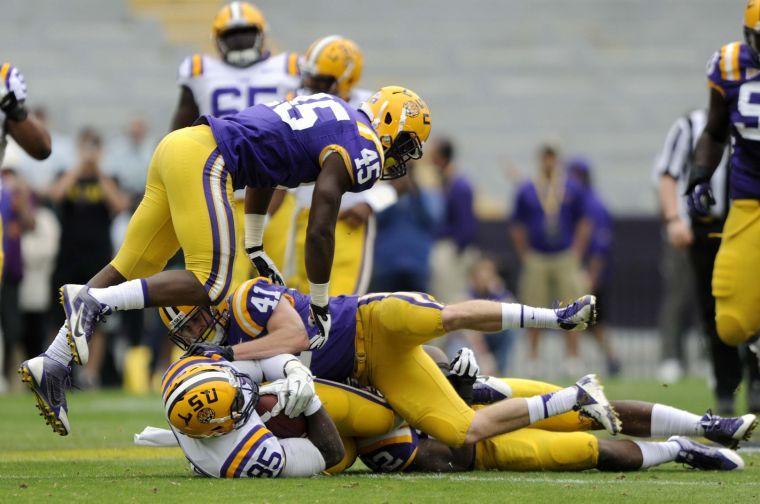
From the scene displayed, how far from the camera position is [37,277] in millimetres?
11836

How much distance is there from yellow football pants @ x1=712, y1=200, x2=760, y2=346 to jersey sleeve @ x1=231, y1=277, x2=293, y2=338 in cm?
223

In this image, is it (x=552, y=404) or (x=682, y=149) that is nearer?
(x=552, y=404)

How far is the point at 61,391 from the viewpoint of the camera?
555 centimetres

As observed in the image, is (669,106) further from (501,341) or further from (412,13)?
(501,341)

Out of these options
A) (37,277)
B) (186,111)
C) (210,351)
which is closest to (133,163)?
(37,277)

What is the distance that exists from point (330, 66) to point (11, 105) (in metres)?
2.15

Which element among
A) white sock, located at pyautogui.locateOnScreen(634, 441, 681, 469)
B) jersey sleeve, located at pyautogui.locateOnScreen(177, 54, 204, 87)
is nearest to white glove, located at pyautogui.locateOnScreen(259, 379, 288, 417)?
white sock, located at pyautogui.locateOnScreen(634, 441, 681, 469)

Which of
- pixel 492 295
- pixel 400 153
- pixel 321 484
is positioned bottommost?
pixel 492 295

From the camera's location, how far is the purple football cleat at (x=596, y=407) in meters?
5.47

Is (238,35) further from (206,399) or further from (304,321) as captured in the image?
(206,399)

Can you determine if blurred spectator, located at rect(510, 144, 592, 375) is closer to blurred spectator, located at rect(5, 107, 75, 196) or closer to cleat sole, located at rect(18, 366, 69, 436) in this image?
blurred spectator, located at rect(5, 107, 75, 196)

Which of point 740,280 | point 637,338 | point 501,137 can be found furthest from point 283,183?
point 501,137

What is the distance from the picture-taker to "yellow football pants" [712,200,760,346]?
6.41 metres

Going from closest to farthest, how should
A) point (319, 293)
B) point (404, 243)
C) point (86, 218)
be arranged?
point (319, 293) < point (404, 243) < point (86, 218)
